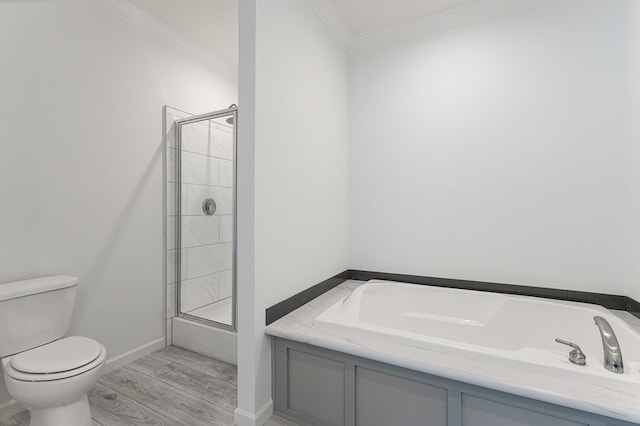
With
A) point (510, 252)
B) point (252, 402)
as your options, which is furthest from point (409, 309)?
point (252, 402)

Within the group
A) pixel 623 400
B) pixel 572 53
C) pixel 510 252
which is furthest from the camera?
pixel 510 252

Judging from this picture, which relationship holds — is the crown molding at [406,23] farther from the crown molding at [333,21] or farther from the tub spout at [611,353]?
the tub spout at [611,353]

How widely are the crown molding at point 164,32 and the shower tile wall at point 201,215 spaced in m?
0.59

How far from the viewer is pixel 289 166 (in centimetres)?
176

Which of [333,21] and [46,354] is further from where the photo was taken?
[333,21]

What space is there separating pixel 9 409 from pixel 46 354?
507 mm

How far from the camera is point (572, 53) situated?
185cm

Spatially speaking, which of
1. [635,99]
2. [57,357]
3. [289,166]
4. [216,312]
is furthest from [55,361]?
[635,99]

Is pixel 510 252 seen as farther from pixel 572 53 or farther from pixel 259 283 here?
pixel 259 283

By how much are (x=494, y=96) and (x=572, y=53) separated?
0.47 m

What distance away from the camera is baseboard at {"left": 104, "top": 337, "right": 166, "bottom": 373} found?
2051mm

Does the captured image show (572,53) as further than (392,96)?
No

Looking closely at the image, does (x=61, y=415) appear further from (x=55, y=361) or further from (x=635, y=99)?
(x=635, y=99)

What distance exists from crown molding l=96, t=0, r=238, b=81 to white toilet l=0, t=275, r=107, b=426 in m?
1.92
